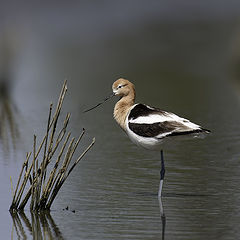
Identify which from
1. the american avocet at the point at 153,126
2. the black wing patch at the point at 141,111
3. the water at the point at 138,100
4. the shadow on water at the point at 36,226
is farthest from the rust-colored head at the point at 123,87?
the shadow on water at the point at 36,226

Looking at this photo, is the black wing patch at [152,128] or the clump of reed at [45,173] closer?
the clump of reed at [45,173]

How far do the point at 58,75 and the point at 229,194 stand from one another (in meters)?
11.7

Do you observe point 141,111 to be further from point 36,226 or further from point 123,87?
point 36,226

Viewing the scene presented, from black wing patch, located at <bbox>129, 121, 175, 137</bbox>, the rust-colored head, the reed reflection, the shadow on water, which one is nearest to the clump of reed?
the shadow on water

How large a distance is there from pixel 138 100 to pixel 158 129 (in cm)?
743

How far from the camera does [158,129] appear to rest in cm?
890

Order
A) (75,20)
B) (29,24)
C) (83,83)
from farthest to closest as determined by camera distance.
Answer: (75,20), (29,24), (83,83)

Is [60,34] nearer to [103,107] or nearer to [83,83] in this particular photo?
[83,83]

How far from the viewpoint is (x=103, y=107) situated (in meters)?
15.7

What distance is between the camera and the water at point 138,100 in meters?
7.98

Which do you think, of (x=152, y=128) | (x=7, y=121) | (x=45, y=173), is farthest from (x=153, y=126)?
(x=7, y=121)

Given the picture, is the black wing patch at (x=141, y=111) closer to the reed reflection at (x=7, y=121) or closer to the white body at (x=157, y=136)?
the white body at (x=157, y=136)

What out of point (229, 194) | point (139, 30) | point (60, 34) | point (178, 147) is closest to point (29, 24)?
point (60, 34)

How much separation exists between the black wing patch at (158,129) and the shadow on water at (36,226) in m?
1.44
